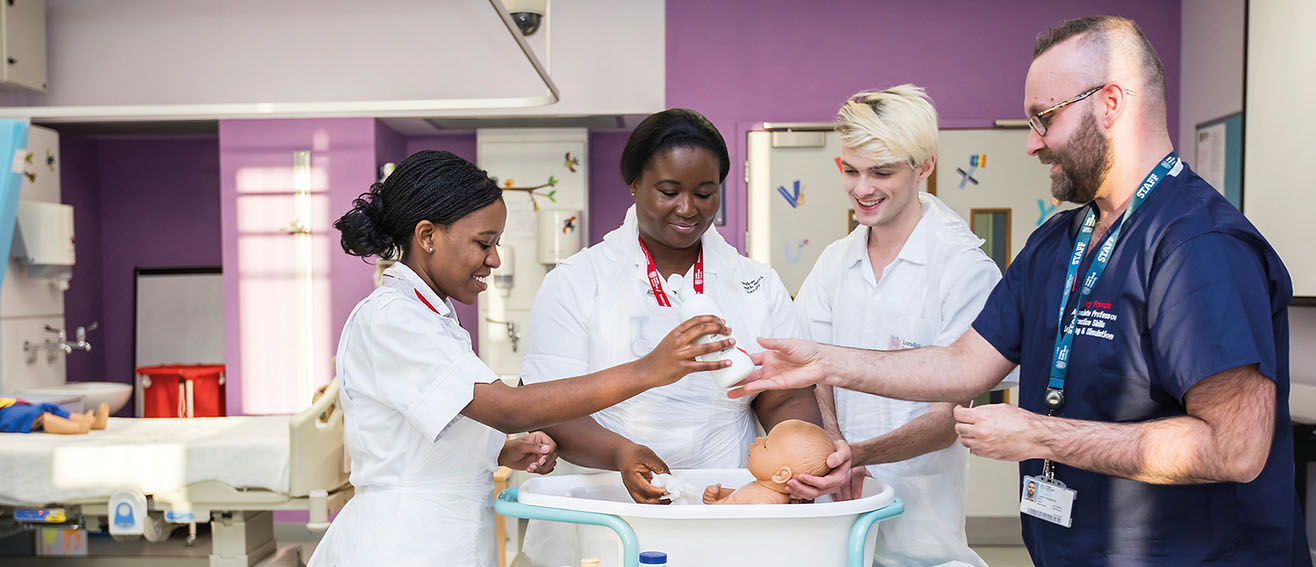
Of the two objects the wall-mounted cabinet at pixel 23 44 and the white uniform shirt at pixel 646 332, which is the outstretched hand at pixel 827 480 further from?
the wall-mounted cabinet at pixel 23 44

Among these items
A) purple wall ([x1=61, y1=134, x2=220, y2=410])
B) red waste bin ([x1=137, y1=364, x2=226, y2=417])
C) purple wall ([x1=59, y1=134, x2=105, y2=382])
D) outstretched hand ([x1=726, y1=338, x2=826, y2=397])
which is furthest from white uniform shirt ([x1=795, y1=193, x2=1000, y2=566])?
Answer: purple wall ([x1=59, y1=134, x2=105, y2=382])

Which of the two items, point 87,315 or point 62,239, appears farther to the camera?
point 87,315

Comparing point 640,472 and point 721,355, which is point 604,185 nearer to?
point 640,472

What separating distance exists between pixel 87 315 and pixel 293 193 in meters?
2.05

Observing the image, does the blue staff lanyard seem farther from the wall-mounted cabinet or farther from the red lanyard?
the wall-mounted cabinet

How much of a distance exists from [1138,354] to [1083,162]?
30cm

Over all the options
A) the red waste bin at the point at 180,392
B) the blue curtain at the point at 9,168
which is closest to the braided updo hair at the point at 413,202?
the blue curtain at the point at 9,168

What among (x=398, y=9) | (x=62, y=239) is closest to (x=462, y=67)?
(x=398, y=9)

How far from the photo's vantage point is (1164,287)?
1.29 metres

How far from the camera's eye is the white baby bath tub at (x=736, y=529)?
1.25 metres

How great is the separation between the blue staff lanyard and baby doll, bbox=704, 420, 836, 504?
1.17 feet

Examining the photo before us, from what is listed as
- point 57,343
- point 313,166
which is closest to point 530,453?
point 313,166

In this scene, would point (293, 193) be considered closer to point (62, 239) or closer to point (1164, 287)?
point (62, 239)

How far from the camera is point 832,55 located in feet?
15.3
